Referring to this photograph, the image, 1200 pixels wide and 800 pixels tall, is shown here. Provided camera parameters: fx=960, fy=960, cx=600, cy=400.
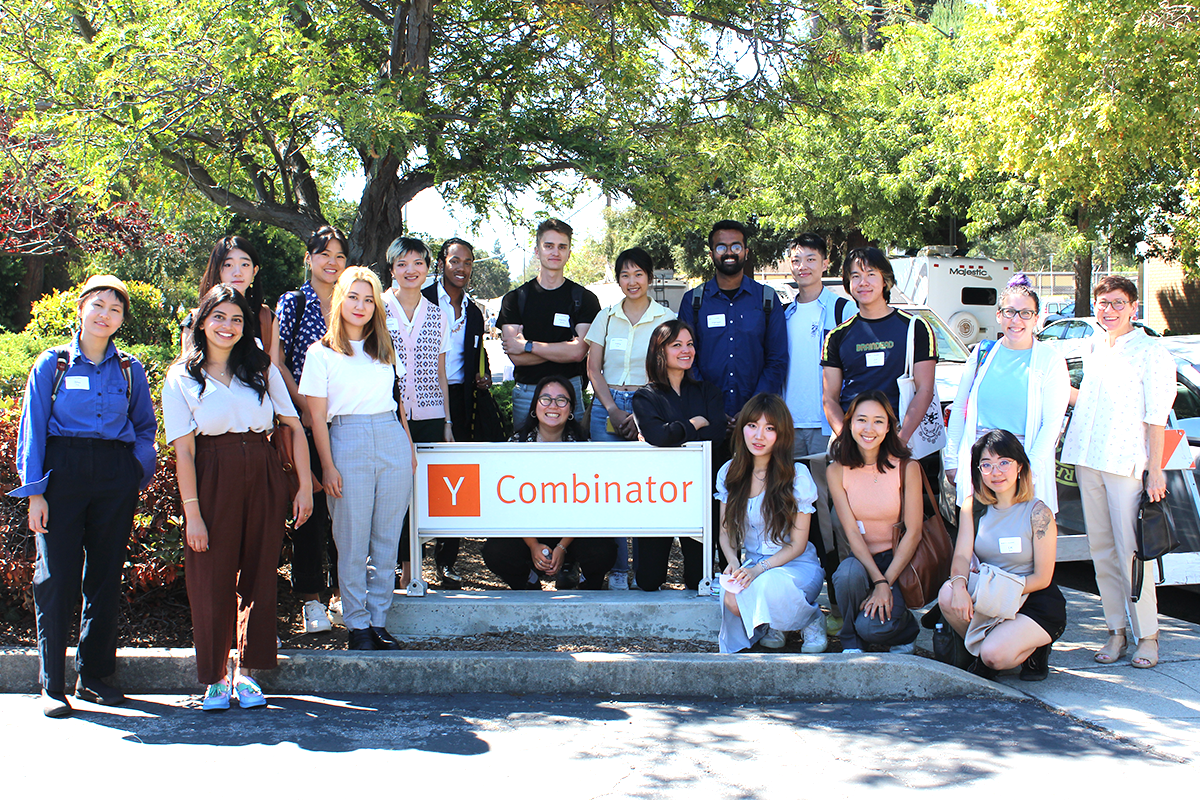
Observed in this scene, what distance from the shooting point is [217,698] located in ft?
14.6

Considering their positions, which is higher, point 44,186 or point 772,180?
point 772,180

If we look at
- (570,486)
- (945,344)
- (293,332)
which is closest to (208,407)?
(293,332)

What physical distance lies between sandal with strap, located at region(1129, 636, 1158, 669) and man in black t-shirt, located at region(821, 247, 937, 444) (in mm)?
1582

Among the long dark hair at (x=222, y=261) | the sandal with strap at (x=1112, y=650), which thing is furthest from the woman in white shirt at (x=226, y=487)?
the sandal with strap at (x=1112, y=650)

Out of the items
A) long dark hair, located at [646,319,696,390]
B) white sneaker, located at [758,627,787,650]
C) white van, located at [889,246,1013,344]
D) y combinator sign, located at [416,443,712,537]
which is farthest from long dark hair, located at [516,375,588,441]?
white van, located at [889,246,1013,344]

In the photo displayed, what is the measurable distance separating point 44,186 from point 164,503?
340cm

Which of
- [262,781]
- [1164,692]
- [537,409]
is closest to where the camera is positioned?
[262,781]

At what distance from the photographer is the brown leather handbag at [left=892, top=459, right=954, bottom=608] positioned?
5066mm

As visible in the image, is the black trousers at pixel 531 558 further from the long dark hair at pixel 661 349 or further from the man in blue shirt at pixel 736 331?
the man in blue shirt at pixel 736 331

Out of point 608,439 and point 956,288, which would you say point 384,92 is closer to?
point 608,439

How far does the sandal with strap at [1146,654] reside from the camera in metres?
4.92

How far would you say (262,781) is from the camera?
12.0 feet

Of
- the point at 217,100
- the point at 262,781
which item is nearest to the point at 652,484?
the point at 262,781

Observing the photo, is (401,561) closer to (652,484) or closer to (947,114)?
(652,484)
